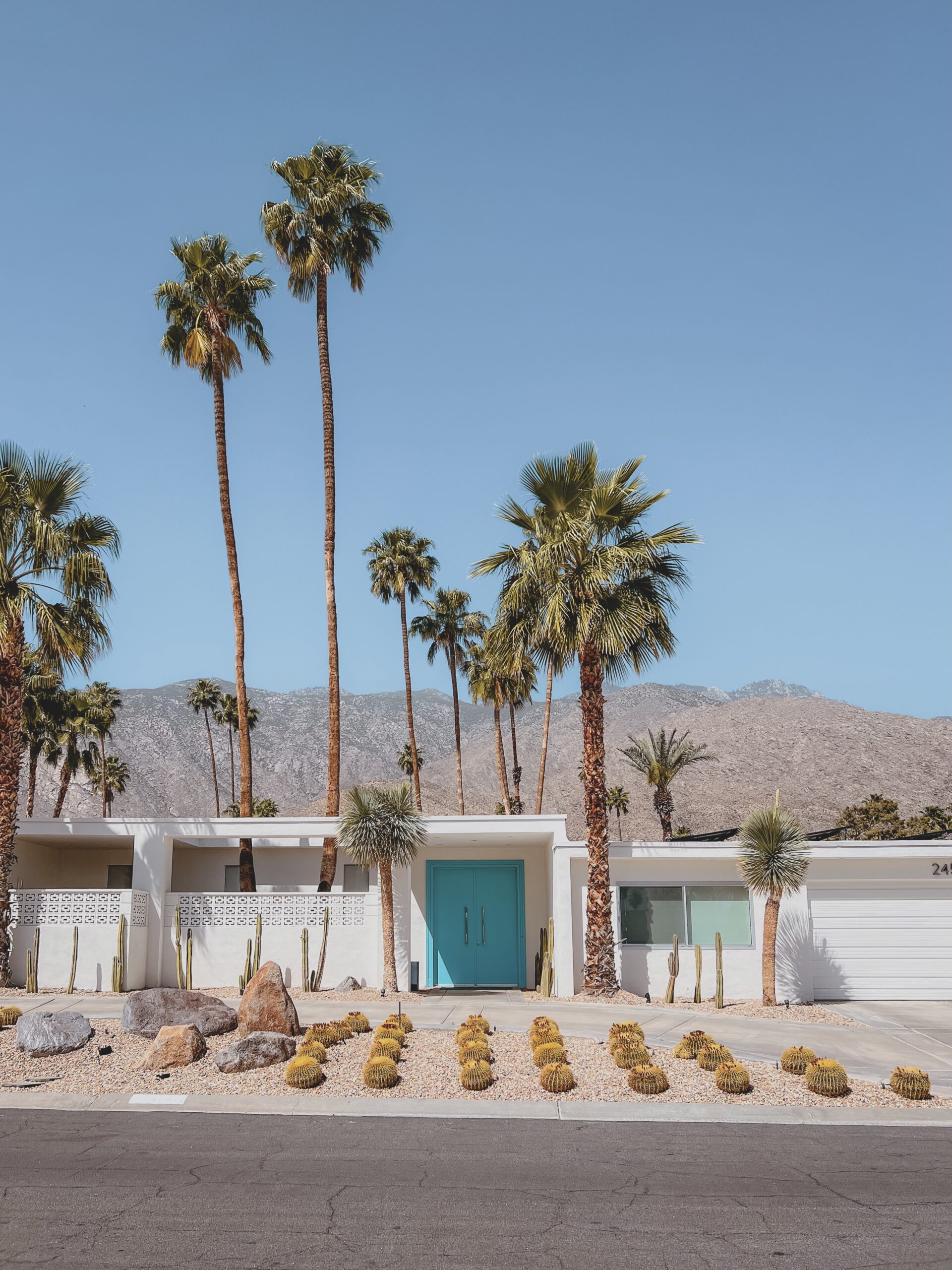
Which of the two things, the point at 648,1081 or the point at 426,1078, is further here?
the point at 426,1078

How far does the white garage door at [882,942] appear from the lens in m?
20.9

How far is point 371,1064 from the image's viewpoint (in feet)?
39.7

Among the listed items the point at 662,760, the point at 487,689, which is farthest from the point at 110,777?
the point at 662,760

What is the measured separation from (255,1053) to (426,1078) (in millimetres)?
2109

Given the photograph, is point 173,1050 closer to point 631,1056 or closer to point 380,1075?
point 380,1075

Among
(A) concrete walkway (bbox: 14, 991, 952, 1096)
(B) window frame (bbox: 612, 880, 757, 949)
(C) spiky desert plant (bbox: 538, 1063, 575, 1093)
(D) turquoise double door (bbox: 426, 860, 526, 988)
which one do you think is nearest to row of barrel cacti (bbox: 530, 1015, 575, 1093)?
(C) spiky desert plant (bbox: 538, 1063, 575, 1093)

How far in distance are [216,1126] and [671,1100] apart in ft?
15.4

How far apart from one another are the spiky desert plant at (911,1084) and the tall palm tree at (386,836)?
10250mm

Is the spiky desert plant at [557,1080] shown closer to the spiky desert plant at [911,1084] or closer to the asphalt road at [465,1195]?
the asphalt road at [465,1195]

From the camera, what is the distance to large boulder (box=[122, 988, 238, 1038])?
1419 centimetres

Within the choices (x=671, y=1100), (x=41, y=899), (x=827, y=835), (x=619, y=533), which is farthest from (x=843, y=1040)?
(x=41, y=899)

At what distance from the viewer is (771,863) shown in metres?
18.8

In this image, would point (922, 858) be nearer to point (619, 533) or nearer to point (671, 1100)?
point (619, 533)

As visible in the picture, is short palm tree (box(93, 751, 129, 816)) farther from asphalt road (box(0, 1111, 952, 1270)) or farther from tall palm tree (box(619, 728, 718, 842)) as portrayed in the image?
asphalt road (box(0, 1111, 952, 1270))
